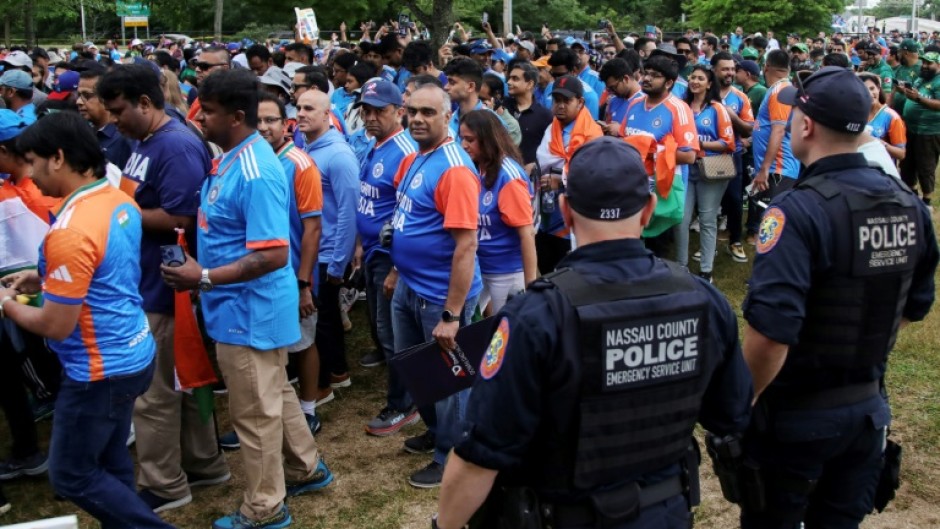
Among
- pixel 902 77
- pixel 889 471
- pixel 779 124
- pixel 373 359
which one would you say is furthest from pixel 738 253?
pixel 889 471

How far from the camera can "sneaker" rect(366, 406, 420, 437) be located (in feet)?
17.8

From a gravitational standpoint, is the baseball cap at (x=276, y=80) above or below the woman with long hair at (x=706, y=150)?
above

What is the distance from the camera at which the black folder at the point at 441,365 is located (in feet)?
14.2

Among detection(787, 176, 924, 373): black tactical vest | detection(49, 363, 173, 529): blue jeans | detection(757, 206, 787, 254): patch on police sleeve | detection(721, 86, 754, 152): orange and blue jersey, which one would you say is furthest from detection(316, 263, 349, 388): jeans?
detection(721, 86, 754, 152): orange and blue jersey

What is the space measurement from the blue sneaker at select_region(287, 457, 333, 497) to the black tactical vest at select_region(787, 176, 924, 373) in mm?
2699

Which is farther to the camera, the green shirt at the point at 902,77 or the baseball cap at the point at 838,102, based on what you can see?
the green shirt at the point at 902,77

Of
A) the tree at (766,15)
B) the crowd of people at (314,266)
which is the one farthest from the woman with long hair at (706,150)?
the tree at (766,15)

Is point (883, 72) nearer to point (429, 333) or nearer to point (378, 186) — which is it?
point (378, 186)

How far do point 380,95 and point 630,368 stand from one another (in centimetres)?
333

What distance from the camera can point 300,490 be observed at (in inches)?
187

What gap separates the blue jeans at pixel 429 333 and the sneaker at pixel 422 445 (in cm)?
18

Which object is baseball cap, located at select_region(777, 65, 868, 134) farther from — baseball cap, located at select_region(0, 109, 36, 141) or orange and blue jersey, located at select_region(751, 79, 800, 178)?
orange and blue jersey, located at select_region(751, 79, 800, 178)

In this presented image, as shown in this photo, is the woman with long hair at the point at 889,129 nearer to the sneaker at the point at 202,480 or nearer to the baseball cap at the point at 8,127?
the sneaker at the point at 202,480

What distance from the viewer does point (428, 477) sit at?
15.8ft
